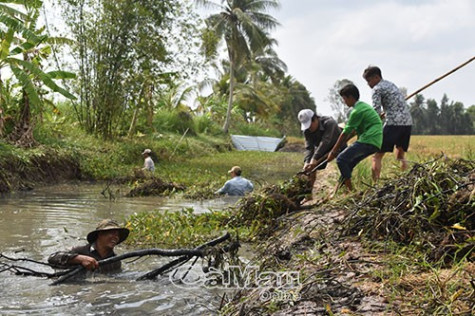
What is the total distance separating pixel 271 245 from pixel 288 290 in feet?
6.98

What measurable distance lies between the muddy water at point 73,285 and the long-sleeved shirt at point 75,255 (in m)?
0.11

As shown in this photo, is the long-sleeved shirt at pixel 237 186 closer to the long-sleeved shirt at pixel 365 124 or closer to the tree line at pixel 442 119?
the long-sleeved shirt at pixel 365 124

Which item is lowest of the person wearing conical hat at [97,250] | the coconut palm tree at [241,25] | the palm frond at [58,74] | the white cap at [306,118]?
the person wearing conical hat at [97,250]

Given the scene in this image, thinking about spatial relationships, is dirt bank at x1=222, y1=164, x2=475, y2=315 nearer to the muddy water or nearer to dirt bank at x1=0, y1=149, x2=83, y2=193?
the muddy water

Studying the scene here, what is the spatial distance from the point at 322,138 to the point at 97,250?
398cm

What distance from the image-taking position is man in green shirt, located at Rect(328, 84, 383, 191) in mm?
7289

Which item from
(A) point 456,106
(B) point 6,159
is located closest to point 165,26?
(B) point 6,159

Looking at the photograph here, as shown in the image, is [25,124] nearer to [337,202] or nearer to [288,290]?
[337,202]

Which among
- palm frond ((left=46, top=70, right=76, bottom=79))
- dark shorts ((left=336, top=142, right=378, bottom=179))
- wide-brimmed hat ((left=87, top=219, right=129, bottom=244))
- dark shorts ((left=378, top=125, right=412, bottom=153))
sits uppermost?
palm frond ((left=46, top=70, right=76, bottom=79))

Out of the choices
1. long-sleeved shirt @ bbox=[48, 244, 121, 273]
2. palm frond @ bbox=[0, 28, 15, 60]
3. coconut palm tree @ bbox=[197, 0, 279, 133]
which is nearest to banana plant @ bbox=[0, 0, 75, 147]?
palm frond @ bbox=[0, 28, 15, 60]

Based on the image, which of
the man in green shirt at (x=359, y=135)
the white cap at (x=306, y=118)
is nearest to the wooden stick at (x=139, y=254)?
the man in green shirt at (x=359, y=135)

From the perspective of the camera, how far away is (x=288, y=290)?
3.58m

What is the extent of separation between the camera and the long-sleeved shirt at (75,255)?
199 inches

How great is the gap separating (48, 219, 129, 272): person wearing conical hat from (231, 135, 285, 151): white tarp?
102 ft
